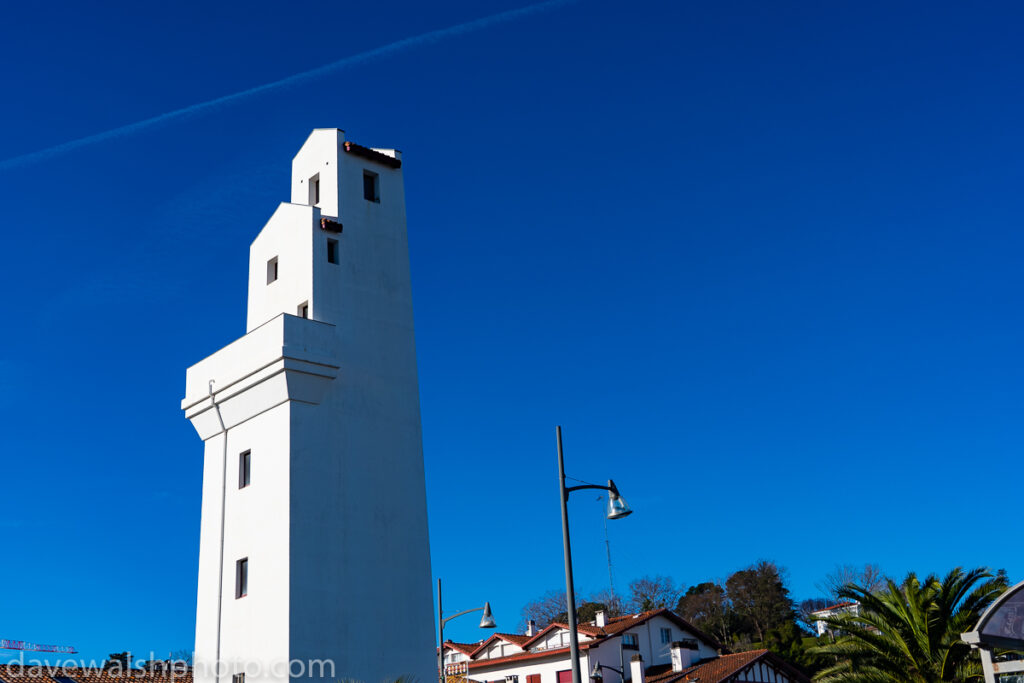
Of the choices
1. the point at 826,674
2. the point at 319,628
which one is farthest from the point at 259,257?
the point at 826,674

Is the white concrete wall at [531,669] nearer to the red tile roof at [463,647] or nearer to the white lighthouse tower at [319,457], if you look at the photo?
the red tile roof at [463,647]

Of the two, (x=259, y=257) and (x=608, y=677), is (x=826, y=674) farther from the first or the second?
(x=608, y=677)

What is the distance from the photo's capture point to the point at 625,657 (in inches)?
2277

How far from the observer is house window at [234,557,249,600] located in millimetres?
30656

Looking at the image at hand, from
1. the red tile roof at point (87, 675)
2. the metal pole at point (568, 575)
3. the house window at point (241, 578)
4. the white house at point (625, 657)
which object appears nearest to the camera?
the metal pole at point (568, 575)

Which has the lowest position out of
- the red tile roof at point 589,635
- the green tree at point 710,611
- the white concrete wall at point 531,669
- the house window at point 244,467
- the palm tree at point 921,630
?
the palm tree at point 921,630

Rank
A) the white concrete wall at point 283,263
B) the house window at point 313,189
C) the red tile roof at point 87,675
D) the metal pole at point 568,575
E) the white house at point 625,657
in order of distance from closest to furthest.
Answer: the metal pole at point 568,575 < the white concrete wall at point 283,263 < the red tile roof at point 87,675 < the house window at point 313,189 < the white house at point 625,657

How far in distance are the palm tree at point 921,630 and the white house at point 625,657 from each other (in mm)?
24170

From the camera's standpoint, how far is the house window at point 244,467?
105 ft

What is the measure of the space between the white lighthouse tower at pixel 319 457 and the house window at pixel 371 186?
0.10 m

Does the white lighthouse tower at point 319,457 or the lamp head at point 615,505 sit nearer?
the lamp head at point 615,505

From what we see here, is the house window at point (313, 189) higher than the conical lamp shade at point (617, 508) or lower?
higher

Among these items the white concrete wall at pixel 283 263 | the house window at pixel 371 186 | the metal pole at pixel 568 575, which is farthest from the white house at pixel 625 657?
the metal pole at pixel 568 575

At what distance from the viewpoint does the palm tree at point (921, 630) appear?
1095 inches
